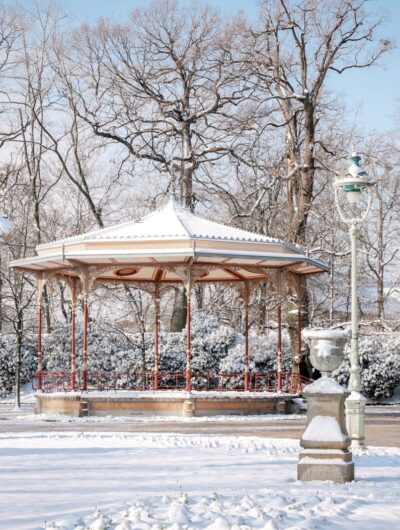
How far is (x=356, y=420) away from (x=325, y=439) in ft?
13.9

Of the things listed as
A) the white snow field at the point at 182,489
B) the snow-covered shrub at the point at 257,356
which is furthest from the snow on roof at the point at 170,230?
the white snow field at the point at 182,489

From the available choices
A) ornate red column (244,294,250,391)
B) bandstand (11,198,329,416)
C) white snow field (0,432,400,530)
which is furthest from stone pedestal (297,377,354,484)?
ornate red column (244,294,250,391)

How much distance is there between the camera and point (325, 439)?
11.6 meters

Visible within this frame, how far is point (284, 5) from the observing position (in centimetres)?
3641

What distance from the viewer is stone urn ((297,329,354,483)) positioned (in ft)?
37.7

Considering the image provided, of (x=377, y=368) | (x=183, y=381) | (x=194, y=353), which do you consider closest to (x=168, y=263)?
(x=194, y=353)

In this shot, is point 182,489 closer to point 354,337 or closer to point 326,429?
point 326,429

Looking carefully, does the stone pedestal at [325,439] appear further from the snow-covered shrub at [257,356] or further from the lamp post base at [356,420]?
the snow-covered shrub at [257,356]

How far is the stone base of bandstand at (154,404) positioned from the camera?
25469 millimetres

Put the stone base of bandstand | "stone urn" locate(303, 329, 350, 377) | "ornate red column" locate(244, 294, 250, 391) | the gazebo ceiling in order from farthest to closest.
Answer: "ornate red column" locate(244, 294, 250, 391)
the stone base of bandstand
the gazebo ceiling
"stone urn" locate(303, 329, 350, 377)

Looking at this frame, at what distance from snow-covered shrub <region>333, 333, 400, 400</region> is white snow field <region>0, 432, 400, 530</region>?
55.0ft

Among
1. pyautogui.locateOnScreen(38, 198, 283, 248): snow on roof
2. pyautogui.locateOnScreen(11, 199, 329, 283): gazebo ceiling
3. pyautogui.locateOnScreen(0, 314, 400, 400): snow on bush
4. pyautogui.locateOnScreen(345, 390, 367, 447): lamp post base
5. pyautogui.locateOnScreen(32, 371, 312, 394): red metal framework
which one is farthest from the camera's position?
pyautogui.locateOnScreen(0, 314, 400, 400): snow on bush

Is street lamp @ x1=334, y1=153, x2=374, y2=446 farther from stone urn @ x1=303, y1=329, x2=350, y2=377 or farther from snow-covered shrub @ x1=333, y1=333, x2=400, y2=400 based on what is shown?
snow-covered shrub @ x1=333, y1=333, x2=400, y2=400

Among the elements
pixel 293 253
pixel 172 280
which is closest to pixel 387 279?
pixel 172 280
